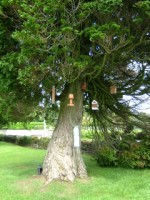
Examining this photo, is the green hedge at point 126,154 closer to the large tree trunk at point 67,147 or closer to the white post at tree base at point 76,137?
the large tree trunk at point 67,147

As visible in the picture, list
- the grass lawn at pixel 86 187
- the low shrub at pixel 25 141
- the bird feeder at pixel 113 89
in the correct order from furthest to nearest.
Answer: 1. the low shrub at pixel 25 141
2. the bird feeder at pixel 113 89
3. the grass lawn at pixel 86 187

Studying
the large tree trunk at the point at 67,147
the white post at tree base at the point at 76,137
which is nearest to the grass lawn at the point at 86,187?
the large tree trunk at the point at 67,147

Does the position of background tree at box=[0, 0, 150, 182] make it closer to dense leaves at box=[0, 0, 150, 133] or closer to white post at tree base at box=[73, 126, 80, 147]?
dense leaves at box=[0, 0, 150, 133]

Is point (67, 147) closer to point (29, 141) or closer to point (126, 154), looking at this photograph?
point (126, 154)

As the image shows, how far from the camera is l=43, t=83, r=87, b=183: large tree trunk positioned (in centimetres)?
795

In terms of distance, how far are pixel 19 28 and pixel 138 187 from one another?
5.20m

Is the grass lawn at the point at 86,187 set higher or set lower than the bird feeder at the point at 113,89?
lower

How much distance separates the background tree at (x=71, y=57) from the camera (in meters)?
6.20

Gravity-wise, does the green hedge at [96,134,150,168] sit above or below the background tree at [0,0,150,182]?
below

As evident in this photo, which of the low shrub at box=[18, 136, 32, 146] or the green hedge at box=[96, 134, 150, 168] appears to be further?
the low shrub at box=[18, 136, 32, 146]

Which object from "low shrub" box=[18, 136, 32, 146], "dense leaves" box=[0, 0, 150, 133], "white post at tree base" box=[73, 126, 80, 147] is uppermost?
"dense leaves" box=[0, 0, 150, 133]

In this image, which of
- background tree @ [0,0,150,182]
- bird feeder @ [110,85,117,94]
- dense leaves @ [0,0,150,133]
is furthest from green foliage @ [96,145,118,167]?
dense leaves @ [0,0,150,133]

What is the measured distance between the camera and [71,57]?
23.4 feet

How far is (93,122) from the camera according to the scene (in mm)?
10188
